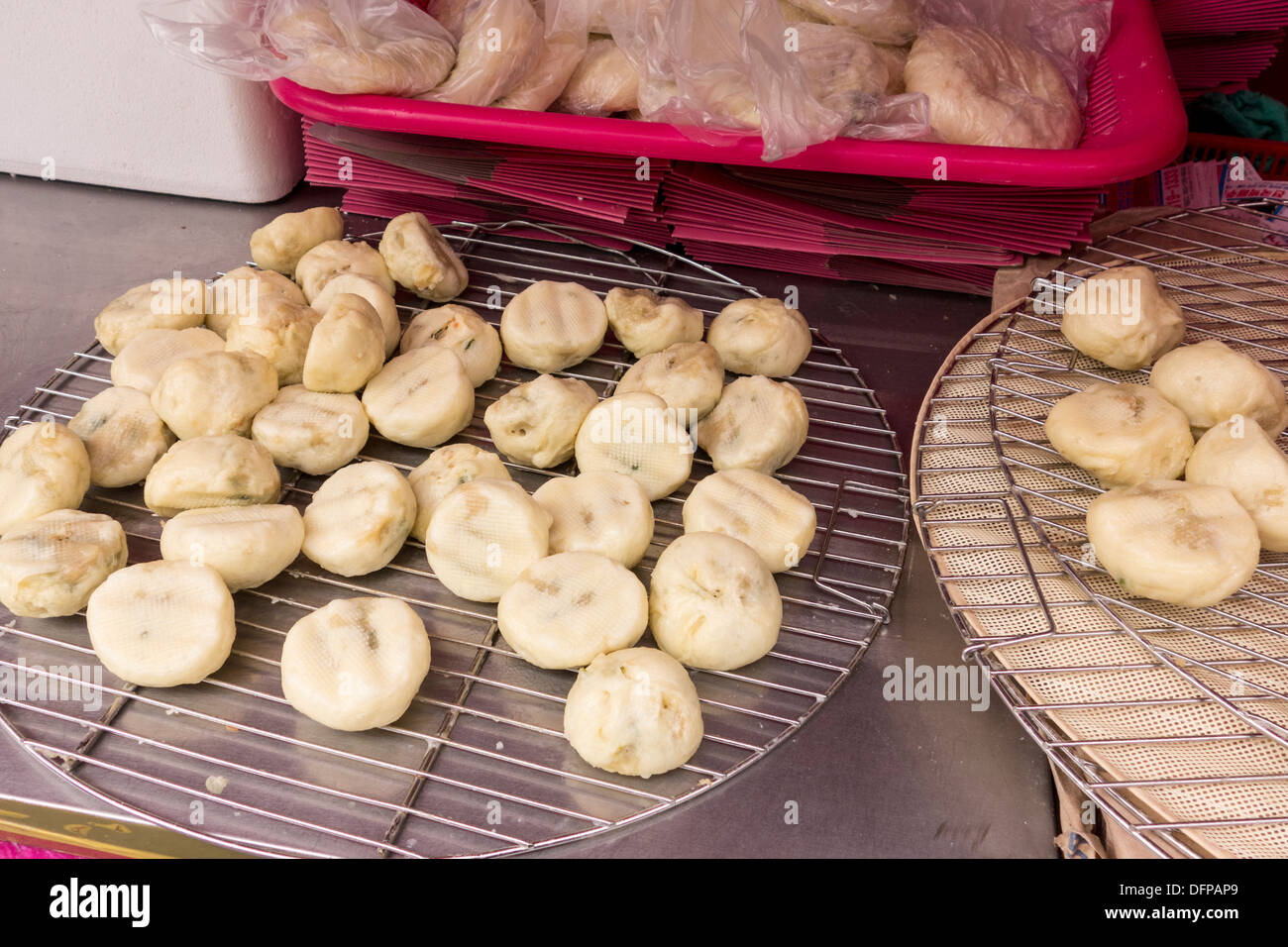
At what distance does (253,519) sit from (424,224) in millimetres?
683

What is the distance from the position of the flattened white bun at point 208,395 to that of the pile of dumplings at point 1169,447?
3.67ft

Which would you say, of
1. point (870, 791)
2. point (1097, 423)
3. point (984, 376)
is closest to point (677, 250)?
point (984, 376)

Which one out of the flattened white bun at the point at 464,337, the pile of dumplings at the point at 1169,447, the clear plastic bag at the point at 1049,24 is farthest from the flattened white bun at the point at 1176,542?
the clear plastic bag at the point at 1049,24

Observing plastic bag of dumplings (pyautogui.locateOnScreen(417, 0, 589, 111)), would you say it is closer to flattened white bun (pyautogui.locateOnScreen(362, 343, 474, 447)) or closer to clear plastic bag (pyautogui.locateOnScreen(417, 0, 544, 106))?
clear plastic bag (pyautogui.locateOnScreen(417, 0, 544, 106))

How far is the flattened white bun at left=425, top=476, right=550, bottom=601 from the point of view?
4.11ft

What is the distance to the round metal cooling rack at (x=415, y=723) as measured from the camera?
107 centimetres

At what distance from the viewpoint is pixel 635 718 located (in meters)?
1.08

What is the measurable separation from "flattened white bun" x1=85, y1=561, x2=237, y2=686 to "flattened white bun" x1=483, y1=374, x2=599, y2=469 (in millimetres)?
431

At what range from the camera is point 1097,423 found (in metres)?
1.32

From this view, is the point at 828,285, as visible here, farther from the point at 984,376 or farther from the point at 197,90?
the point at 197,90

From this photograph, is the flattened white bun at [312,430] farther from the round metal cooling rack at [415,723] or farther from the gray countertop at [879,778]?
the gray countertop at [879,778]

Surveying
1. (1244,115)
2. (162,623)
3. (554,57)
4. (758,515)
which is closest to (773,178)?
(554,57)

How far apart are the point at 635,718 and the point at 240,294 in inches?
39.1
